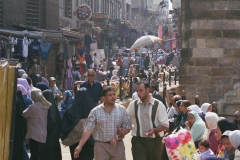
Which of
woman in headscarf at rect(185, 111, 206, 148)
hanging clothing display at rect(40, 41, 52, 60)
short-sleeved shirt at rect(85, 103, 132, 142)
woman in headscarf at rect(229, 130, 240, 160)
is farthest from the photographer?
hanging clothing display at rect(40, 41, 52, 60)

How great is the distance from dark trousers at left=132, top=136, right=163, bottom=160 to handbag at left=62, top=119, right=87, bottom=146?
1422 millimetres

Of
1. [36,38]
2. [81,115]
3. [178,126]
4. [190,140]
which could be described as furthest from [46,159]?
[36,38]

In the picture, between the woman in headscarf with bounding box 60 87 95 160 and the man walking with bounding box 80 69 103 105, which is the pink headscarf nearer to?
the man walking with bounding box 80 69 103 105

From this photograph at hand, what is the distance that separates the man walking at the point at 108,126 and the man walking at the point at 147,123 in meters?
0.22

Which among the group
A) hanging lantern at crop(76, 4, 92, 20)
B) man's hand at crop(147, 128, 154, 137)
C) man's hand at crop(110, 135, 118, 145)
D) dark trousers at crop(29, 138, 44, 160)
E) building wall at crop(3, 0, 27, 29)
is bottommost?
dark trousers at crop(29, 138, 44, 160)

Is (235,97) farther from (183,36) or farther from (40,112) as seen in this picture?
(40,112)

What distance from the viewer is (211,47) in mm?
16031

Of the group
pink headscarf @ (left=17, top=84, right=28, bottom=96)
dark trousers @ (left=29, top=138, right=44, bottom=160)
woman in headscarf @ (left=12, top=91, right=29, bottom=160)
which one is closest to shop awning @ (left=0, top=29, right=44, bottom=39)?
pink headscarf @ (left=17, top=84, right=28, bottom=96)

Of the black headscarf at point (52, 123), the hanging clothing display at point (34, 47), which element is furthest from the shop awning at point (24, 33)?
the black headscarf at point (52, 123)

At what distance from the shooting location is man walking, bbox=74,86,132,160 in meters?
8.32

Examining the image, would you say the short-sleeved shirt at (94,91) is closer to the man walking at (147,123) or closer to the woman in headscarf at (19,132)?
the woman in headscarf at (19,132)

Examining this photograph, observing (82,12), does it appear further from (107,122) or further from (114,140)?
(114,140)

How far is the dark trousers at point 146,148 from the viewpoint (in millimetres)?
8555

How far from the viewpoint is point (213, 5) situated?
15945 millimetres
